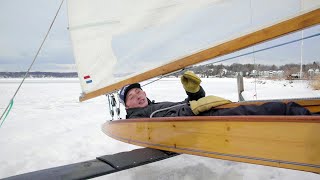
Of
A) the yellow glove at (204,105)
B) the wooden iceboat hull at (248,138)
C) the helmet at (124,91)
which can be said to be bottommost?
the wooden iceboat hull at (248,138)

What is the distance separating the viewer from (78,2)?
261 cm

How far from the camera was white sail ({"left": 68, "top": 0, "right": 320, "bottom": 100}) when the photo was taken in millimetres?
1814

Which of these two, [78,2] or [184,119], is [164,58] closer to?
[184,119]

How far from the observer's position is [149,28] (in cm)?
222

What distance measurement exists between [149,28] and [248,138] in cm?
119

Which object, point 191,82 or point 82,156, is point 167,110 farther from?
point 82,156

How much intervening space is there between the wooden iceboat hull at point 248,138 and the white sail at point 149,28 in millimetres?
572

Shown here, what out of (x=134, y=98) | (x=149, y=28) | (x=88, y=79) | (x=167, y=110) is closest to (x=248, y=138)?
(x=167, y=110)

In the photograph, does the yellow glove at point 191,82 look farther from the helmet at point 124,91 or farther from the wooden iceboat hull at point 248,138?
the wooden iceboat hull at point 248,138

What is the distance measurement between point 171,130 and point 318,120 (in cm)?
92

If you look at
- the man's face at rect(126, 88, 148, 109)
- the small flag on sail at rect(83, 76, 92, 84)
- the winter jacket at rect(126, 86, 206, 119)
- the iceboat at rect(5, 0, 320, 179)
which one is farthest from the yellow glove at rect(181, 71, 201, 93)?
the small flag on sail at rect(83, 76, 92, 84)

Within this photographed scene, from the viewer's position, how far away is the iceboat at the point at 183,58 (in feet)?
4.42

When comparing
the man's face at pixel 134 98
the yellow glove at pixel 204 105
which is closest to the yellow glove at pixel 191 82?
the man's face at pixel 134 98

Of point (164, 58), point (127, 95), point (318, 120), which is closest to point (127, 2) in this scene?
point (164, 58)
